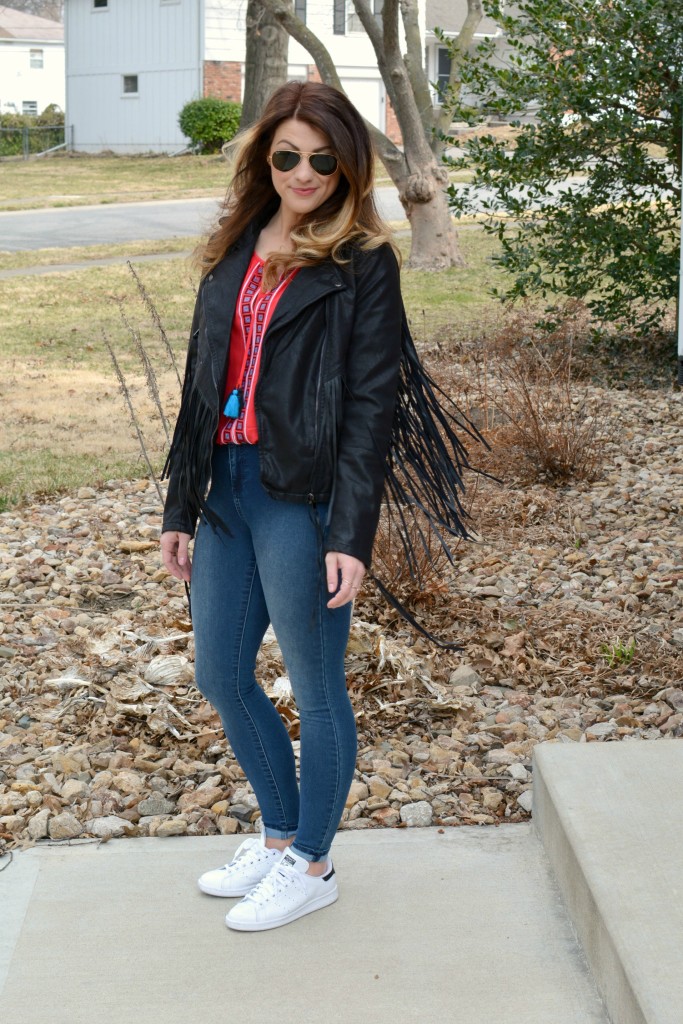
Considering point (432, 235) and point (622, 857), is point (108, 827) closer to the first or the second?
point (622, 857)

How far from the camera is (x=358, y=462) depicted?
254cm

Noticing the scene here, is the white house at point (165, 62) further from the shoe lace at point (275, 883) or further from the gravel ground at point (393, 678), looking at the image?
the shoe lace at point (275, 883)

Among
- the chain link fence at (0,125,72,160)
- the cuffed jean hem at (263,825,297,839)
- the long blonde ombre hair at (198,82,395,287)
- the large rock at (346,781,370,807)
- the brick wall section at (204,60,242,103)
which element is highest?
the brick wall section at (204,60,242,103)

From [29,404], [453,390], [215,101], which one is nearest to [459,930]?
[453,390]

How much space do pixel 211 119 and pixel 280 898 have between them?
31875 millimetres

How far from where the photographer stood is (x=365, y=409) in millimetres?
2553

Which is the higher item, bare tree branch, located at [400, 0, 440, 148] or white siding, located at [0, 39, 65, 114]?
white siding, located at [0, 39, 65, 114]

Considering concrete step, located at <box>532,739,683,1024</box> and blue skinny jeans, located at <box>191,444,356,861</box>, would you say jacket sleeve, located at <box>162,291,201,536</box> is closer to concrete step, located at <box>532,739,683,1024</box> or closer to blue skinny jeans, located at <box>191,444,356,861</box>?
blue skinny jeans, located at <box>191,444,356,861</box>


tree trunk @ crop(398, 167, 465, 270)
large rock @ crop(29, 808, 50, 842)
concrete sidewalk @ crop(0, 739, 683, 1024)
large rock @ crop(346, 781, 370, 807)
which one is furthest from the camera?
tree trunk @ crop(398, 167, 465, 270)

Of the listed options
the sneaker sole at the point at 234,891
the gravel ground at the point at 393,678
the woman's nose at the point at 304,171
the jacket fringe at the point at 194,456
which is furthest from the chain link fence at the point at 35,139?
the sneaker sole at the point at 234,891

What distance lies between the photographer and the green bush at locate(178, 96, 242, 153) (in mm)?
32500

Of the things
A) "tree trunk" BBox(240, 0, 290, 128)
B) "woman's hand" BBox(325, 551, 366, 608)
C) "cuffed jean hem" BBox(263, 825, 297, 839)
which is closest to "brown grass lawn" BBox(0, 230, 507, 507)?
"woman's hand" BBox(325, 551, 366, 608)

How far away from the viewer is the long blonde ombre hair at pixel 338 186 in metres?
2.58

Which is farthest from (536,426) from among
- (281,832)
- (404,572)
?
(281,832)
